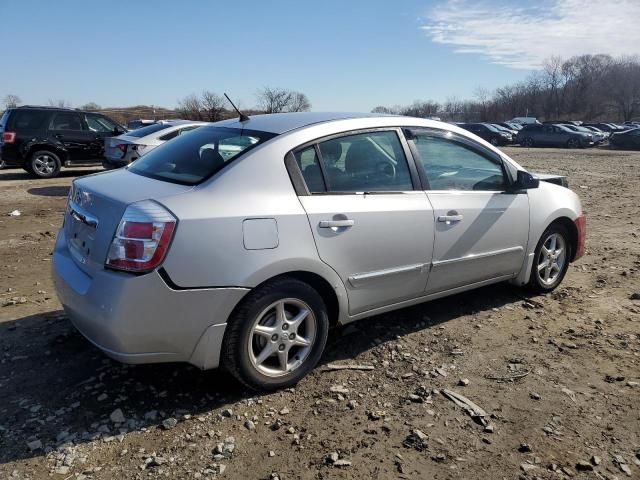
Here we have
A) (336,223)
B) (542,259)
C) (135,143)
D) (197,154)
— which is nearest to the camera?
(336,223)

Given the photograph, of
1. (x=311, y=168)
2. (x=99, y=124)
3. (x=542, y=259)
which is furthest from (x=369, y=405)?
(x=99, y=124)

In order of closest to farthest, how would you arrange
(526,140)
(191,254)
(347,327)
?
(191,254) → (347,327) → (526,140)

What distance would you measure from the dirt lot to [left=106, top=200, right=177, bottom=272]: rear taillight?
91 cm

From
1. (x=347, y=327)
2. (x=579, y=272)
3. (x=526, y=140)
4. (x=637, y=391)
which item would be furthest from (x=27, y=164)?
(x=526, y=140)

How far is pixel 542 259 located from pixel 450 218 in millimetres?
1513

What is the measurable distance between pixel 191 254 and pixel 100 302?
0.55 metres

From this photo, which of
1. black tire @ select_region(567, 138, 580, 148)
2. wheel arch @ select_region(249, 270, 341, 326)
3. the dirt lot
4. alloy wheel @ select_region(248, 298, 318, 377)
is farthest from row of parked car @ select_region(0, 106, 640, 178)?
black tire @ select_region(567, 138, 580, 148)

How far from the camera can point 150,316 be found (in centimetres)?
271

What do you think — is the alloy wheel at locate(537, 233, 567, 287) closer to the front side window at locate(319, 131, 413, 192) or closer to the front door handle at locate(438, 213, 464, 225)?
the front door handle at locate(438, 213, 464, 225)

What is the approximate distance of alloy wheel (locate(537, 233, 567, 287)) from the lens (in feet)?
15.8

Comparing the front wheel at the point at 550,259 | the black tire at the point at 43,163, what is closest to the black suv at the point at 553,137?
the black tire at the point at 43,163

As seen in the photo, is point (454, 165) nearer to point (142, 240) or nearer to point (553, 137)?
point (142, 240)

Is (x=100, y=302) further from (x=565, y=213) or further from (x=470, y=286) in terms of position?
(x=565, y=213)

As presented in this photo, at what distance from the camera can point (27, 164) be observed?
12.9m
